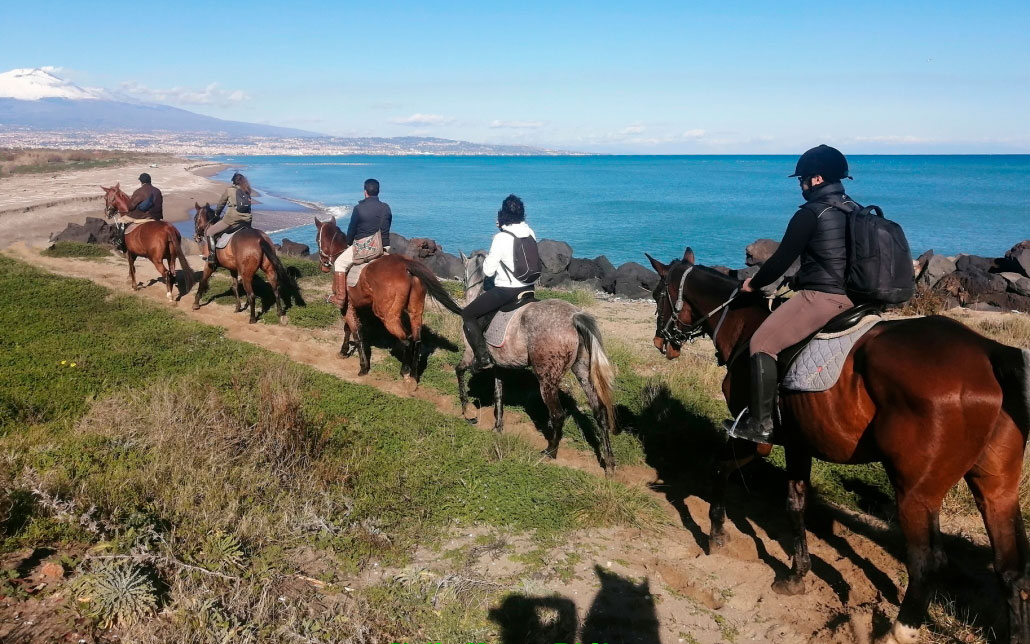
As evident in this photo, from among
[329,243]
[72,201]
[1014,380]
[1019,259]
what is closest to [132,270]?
[329,243]

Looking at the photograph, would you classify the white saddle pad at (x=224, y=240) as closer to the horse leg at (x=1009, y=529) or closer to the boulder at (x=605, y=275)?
the horse leg at (x=1009, y=529)

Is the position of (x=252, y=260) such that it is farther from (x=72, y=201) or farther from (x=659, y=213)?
(x=659, y=213)

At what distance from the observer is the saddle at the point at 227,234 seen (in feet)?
43.2

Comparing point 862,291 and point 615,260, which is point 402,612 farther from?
point 615,260

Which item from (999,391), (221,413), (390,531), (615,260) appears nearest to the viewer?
(999,391)

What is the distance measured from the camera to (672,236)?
44531 millimetres

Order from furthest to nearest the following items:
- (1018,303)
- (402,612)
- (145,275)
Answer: (1018,303), (145,275), (402,612)

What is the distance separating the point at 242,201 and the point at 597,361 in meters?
9.35

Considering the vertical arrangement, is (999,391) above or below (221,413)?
above

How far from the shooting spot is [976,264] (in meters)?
26.4

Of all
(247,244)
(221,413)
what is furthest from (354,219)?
(221,413)

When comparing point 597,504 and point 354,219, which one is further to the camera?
point 354,219

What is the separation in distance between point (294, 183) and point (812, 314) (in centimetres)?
9384

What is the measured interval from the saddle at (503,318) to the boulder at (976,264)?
25143mm
